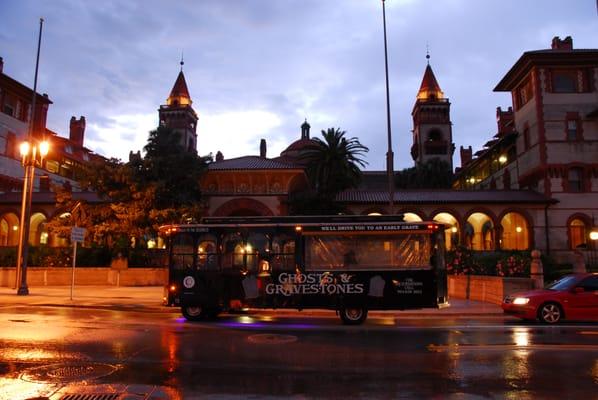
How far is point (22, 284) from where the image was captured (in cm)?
2203

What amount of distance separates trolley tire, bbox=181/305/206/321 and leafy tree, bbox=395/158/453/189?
189 ft

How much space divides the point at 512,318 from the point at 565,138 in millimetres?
31230

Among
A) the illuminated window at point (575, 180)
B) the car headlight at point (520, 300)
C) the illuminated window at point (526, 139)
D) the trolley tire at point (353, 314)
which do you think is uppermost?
the illuminated window at point (526, 139)

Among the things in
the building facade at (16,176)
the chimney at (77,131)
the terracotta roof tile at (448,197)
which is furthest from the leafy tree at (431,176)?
the chimney at (77,131)

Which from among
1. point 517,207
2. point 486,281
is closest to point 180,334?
point 486,281

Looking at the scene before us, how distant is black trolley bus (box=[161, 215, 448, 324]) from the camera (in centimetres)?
1369

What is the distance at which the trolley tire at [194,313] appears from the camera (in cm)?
1462

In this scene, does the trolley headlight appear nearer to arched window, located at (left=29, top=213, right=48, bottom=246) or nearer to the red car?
the red car

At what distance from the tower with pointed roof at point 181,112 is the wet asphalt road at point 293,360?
63.3m

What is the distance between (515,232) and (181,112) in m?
52.0

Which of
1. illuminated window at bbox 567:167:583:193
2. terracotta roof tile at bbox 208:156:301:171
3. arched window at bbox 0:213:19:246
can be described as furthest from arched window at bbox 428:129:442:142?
arched window at bbox 0:213:19:246

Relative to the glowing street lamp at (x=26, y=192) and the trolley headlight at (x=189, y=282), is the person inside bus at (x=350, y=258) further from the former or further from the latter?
the glowing street lamp at (x=26, y=192)

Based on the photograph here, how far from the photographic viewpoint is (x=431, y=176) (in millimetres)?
68938

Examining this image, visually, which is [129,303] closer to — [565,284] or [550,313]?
[550,313]
